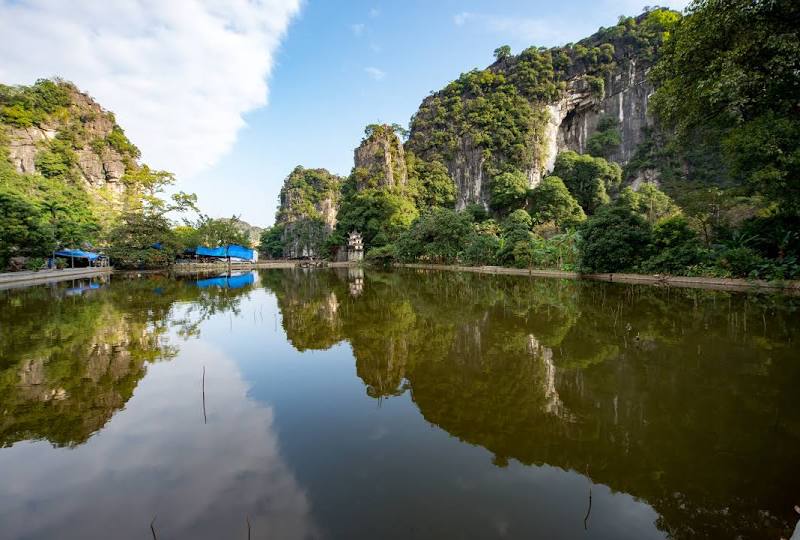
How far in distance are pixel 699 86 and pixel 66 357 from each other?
1649 cm

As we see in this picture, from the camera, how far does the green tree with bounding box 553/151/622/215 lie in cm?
4197

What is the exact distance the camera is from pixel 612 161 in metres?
49.6

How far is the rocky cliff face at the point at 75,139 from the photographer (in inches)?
1333

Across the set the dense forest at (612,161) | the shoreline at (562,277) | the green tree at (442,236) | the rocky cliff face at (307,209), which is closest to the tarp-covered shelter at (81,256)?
the shoreline at (562,277)

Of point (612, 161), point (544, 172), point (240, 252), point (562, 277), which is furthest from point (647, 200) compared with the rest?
point (240, 252)

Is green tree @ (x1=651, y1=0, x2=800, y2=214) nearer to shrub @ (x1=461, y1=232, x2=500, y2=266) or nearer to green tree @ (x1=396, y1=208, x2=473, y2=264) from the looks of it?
shrub @ (x1=461, y1=232, x2=500, y2=266)

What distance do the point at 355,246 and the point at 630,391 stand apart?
40.6 meters

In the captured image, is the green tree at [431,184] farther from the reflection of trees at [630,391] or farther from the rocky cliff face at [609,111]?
the reflection of trees at [630,391]

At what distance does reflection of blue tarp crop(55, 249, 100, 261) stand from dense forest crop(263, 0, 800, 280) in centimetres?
2235

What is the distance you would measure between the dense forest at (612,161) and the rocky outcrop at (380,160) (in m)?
0.22

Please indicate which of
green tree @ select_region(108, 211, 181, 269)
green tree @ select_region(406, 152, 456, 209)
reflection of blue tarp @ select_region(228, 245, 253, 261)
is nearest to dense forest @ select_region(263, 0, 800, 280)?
green tree @ select_region(406, 152, 456, 209)

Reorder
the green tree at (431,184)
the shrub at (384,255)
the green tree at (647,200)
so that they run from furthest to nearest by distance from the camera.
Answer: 1. the green tree at (431,184)
2. the shrub at (384,255)
3. the green tree at (647,200)

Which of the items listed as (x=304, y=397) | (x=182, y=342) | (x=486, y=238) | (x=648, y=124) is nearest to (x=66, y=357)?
(x=182, y=342)

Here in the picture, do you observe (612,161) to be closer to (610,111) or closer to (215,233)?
(610,111)
